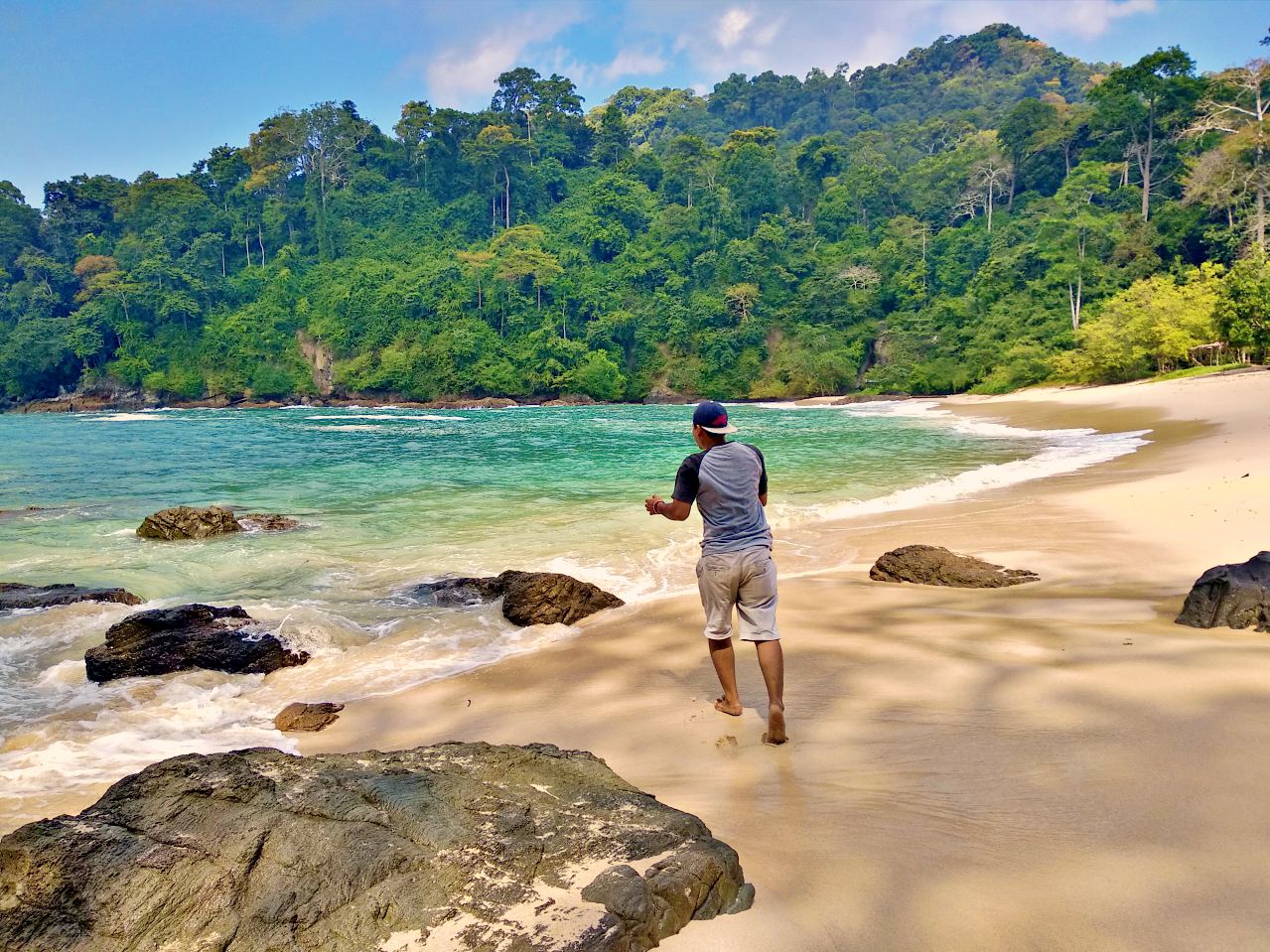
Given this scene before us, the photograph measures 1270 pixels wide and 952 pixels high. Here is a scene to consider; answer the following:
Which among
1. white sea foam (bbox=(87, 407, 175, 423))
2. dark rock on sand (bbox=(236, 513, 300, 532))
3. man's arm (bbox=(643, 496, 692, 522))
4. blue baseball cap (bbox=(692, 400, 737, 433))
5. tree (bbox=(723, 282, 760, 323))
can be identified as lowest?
dark rock on sand (bbox=(236, 513, 300, 532))

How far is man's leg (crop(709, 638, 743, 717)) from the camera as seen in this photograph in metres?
3.99

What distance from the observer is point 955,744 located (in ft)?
11.2

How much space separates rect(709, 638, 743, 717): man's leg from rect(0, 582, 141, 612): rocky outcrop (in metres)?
6.04

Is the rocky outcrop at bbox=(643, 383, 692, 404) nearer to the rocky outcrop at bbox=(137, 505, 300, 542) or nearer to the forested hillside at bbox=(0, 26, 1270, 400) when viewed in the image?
the forested hillside at bbox=(0, 26, 1270, 400)

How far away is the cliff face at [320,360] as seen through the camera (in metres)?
68.4

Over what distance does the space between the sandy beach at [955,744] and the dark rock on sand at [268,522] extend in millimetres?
6767

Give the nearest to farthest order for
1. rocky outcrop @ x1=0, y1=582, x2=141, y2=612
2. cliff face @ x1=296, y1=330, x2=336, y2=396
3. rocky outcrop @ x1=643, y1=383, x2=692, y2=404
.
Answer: rocky outcrop @ x1=0, y1=582, x2=141, y2=612 < rocky outcrop @ x1=643, y1=383, x2=692, y2=404 < cliff face @ x1=296, y1=330, x2=336, y2=396

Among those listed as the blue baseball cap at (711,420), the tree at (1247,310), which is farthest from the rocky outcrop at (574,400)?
the blue baseball cap at (711,420)

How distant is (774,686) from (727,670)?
33 cm

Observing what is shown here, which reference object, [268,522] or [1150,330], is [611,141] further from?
[268,522]

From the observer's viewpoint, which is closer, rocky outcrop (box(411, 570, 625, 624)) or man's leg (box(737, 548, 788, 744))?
man's leg (box(737, 548, 788, 744))

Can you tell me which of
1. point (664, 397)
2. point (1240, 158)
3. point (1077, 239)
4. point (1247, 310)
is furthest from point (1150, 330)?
point (664, 397)

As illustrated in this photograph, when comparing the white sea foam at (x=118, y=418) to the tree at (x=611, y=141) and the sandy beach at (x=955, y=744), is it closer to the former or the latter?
the sandy beach at (x=955, y=744)

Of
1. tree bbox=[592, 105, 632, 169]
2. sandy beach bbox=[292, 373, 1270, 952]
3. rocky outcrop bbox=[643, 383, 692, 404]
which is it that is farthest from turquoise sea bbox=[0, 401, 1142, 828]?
tree bbox=[592, 105, 632, 169]
